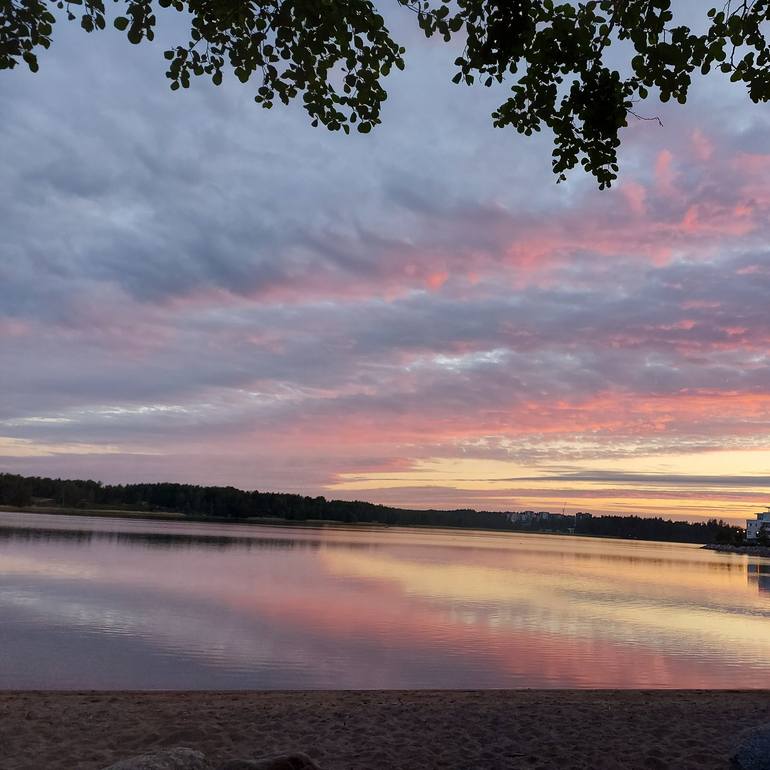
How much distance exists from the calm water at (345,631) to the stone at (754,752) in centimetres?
967

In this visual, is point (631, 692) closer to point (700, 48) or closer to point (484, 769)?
point (484, 769)

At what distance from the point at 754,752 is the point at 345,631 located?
1888cm

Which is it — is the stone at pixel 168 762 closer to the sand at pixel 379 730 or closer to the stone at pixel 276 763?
the stone at pixel 276 763

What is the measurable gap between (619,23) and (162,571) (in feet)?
149

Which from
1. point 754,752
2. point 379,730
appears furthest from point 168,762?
point 754,752

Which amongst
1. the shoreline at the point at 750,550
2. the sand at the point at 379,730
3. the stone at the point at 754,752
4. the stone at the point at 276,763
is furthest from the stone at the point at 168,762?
the shoreline at the point at 750,550

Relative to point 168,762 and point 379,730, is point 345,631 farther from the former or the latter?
point 168,762

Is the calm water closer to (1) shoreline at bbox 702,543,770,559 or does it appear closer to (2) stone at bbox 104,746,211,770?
(2) stone at bbox 104,746,211,770

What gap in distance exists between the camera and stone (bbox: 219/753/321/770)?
8.45 m

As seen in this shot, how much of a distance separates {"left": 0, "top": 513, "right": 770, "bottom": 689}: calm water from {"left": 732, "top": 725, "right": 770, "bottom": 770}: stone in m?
9.67

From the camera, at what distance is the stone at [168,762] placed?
8102 mm

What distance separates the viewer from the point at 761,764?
9.67 metres

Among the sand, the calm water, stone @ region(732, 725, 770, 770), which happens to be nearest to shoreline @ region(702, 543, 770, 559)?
the calm water

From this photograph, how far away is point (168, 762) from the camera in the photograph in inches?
325
